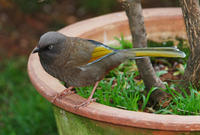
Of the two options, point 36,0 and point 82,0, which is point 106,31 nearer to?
point 36,0

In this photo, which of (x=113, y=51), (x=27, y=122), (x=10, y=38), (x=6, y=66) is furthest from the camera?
(x=10, y=38)

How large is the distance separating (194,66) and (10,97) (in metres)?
3.40

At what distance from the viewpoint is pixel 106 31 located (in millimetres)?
4090

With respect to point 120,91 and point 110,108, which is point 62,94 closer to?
point 110,108

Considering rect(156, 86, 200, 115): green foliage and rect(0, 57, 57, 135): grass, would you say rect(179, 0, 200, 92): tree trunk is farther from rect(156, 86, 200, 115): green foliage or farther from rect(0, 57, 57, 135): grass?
rect(0, 57, 57, 135): grass

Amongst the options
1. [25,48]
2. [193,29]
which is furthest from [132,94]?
[25,48]

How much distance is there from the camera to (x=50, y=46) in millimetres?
2900

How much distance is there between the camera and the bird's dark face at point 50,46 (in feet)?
9.32

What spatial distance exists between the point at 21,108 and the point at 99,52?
7.49 feet

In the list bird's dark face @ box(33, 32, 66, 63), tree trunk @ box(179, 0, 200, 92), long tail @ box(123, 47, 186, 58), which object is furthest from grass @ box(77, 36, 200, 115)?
bird's dark face @ box(33, 32, 66, 63)

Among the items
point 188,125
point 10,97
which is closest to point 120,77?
point 188,125

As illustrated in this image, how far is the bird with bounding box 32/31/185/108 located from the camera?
291cm


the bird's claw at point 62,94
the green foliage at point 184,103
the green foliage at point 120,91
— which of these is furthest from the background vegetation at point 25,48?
the green foliage at point 184,103

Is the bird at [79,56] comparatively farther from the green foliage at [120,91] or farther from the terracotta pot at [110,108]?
the green foliage at [120,91]
